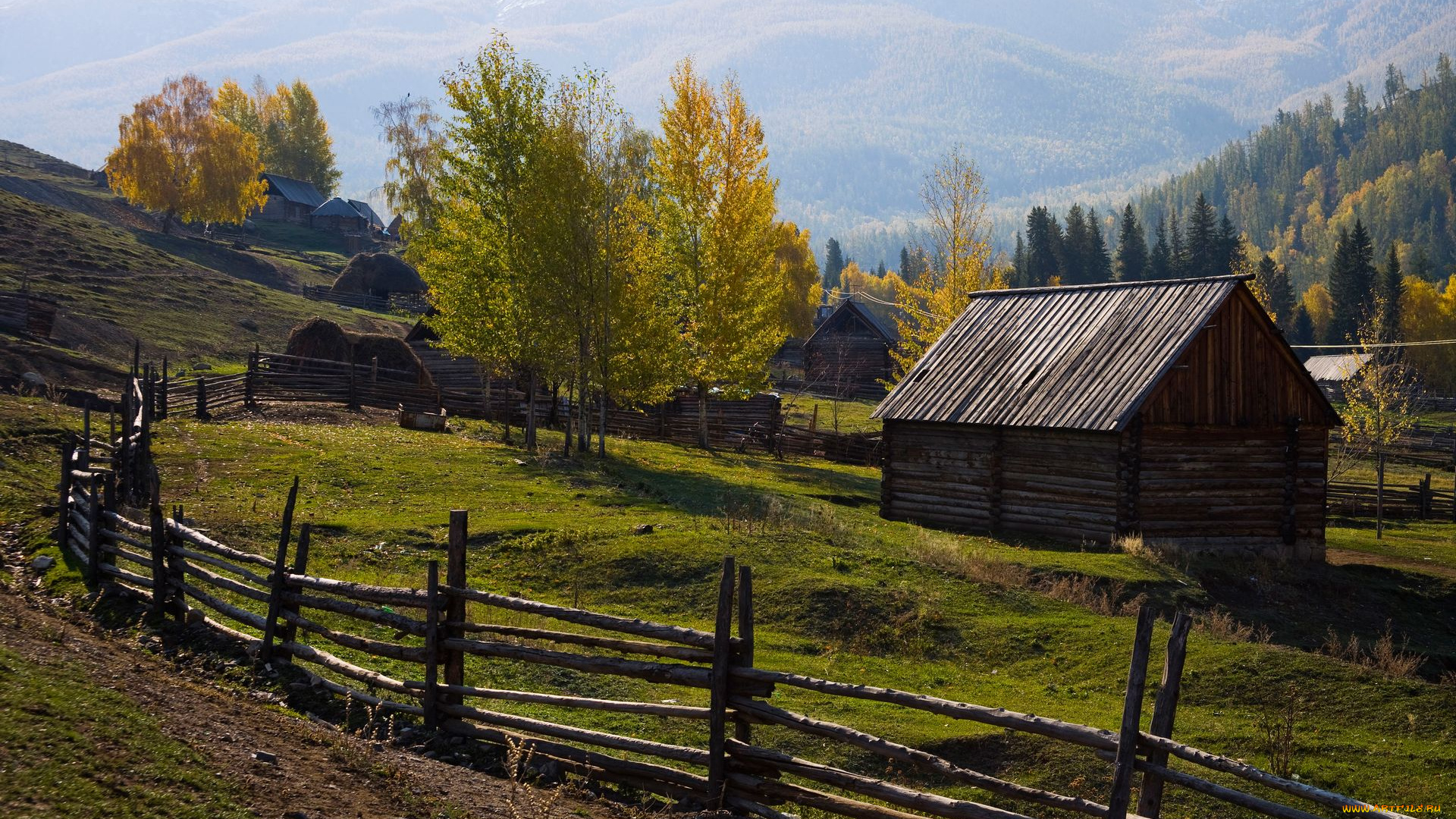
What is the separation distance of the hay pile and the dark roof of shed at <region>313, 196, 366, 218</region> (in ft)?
231

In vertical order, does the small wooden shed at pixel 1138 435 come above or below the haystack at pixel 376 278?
below

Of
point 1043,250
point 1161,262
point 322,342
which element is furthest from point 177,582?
point 1043,250

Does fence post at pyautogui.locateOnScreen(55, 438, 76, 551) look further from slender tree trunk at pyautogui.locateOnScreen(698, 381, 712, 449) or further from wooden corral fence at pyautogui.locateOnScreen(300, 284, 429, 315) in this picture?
wooden corral fence at pyautogui.locateOnScreen(300, 284, 429, 315)

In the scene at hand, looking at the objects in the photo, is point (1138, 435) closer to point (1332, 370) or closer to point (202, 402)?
point (202, 402)

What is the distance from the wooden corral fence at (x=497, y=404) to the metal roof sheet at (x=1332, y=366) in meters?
59.7

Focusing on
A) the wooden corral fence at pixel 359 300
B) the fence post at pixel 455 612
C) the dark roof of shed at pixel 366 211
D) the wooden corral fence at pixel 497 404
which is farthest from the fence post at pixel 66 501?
the dark roof of shed at pixel 366 211

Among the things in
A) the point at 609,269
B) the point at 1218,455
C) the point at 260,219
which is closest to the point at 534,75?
the point at 609,269

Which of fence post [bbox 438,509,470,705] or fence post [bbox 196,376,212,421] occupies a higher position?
fence post [bbox 196,376,212,421]

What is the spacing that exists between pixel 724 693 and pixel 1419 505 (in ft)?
137

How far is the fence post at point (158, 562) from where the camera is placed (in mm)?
14672

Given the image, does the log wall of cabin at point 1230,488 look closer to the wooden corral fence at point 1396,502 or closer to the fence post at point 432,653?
the wooden corral fence at point 1396,502

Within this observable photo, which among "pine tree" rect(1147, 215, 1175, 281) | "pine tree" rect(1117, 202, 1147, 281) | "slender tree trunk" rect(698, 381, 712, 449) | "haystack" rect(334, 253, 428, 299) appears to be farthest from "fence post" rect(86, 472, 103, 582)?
"pine tree" rect(1117, 202, 1147, 281)

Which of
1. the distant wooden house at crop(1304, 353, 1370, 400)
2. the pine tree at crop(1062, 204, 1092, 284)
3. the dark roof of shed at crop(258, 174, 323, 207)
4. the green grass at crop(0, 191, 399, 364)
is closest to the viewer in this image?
the green grass at crop(0, 191, 399, 364)

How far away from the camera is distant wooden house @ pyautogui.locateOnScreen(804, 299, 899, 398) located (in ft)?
257
